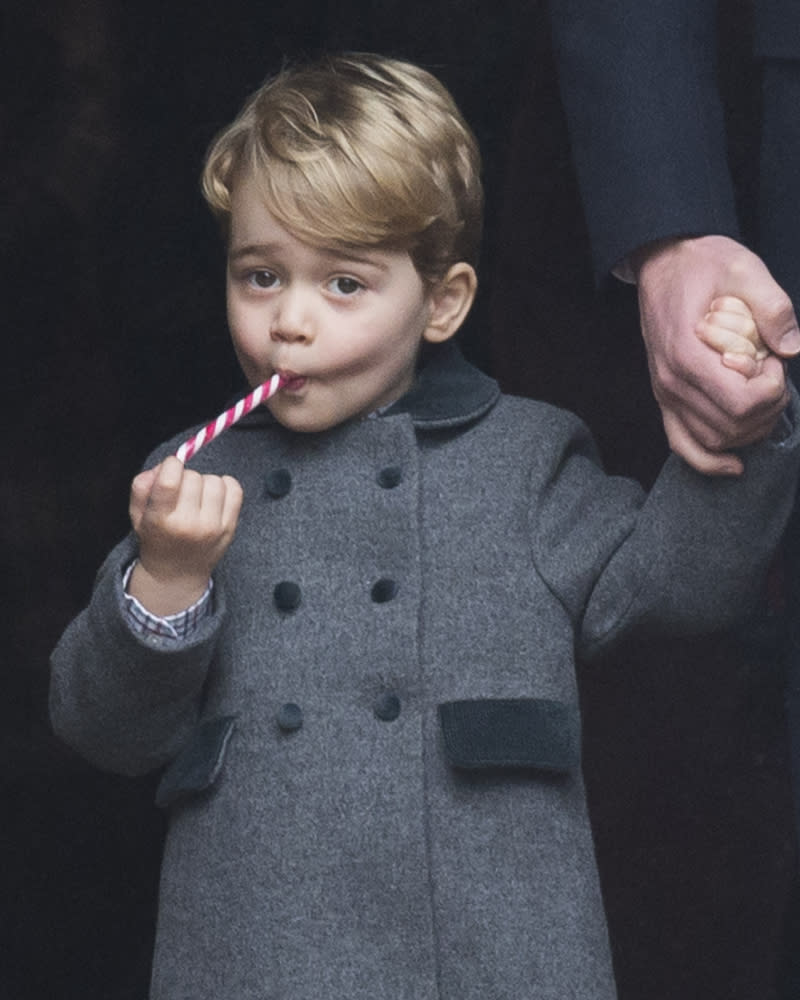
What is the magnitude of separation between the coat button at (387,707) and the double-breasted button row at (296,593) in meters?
0.07

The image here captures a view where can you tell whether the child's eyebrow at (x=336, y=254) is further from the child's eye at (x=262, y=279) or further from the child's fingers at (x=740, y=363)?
the child's fingers at (x=740, y=363)

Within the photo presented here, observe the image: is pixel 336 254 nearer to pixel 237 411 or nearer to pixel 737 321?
pixel 237 411

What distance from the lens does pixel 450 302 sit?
153 centimetres

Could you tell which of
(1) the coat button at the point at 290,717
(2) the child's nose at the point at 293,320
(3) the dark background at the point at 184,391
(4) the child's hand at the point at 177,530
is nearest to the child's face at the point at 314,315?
(2) the child's nose at the point at 293,320

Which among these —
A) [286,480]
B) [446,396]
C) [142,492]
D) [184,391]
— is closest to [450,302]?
[446,396]

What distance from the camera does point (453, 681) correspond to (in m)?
1.41

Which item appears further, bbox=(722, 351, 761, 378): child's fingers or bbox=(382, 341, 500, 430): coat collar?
bbox=(382, 341, 500, 430): coat collar

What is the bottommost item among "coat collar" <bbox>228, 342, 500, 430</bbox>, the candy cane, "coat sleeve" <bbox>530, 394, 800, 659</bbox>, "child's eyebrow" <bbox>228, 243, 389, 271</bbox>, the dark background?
the dark background

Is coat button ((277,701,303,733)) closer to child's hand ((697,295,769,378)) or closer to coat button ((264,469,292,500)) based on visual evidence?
coat button ((264,469,292,500))

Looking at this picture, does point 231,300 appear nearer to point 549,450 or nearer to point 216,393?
point 549,450

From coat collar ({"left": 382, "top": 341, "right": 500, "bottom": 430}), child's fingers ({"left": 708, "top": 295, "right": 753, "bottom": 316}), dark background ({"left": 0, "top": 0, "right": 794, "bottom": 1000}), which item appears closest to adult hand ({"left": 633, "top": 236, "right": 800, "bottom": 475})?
child's fingers ({"left": 708, "top": 295, "right": 753, "bottom": 316})

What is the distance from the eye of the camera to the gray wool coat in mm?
1365

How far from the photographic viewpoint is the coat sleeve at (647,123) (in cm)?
145

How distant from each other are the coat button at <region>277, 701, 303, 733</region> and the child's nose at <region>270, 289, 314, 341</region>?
0.27 m
